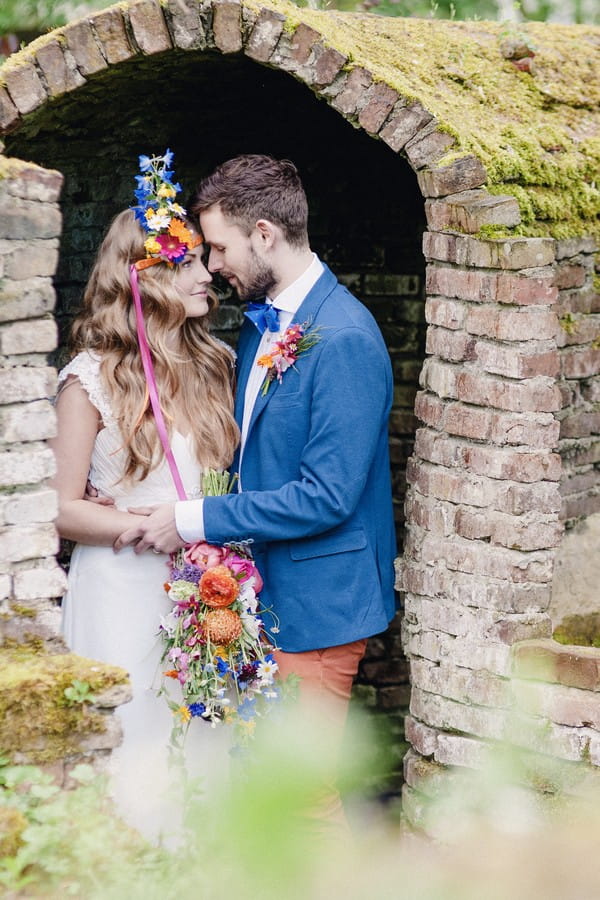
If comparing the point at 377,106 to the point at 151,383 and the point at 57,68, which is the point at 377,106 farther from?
the point at 151,383

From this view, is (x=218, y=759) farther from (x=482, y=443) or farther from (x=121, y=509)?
(x=482, y=443)

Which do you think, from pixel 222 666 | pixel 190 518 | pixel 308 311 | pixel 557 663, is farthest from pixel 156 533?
pixel 557 663

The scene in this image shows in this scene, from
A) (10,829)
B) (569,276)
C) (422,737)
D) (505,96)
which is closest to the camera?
(10,829)

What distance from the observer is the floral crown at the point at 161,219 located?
3289mm

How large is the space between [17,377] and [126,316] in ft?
2.11

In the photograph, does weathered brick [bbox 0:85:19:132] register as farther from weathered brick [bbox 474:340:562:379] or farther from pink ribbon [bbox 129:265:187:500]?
weathered brick [bbox 474:340:562:379]

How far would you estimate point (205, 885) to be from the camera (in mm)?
1752

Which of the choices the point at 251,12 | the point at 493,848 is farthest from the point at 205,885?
the point at 251,12

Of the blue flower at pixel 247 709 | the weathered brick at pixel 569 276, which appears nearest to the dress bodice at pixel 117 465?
the blue flower at pixel 247 709

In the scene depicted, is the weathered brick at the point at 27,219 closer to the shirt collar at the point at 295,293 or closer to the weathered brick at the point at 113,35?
the weathered brick at the point at 113,35

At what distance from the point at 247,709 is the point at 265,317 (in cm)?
127

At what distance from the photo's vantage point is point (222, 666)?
3283mm

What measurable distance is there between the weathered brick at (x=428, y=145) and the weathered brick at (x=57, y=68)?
1.02 metres

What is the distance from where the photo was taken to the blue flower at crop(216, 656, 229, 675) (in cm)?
327
